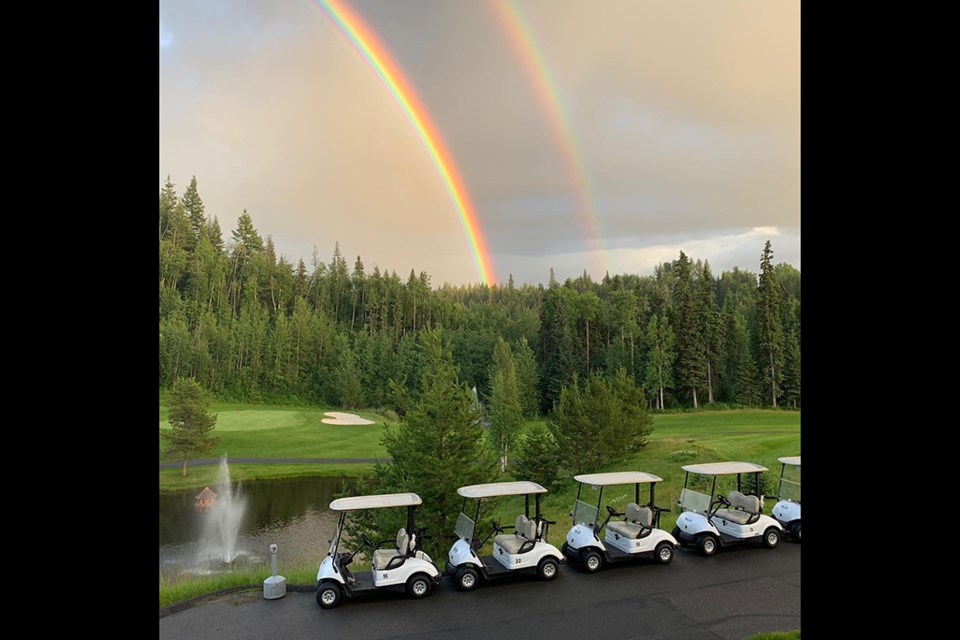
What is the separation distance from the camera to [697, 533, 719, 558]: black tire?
1252 centimetres

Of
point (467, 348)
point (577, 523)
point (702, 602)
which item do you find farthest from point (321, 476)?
point (702, 602)

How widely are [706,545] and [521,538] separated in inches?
155

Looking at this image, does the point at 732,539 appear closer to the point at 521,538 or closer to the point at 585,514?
the point at 585,514

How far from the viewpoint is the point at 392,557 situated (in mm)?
10523

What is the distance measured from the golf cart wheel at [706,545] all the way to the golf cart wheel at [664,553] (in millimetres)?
790

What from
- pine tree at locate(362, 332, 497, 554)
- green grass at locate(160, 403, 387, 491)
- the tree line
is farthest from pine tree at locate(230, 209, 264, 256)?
pine tree at locate(362, 332, 497, 554)

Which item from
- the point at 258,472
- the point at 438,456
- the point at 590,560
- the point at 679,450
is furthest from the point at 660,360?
the point at 590,560

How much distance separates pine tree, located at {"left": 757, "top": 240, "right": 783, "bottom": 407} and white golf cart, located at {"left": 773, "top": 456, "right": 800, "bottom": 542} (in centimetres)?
2667

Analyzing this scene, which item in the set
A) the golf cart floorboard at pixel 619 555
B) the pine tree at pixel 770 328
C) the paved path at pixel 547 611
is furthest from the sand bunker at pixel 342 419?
the paved path at pixel 547 611

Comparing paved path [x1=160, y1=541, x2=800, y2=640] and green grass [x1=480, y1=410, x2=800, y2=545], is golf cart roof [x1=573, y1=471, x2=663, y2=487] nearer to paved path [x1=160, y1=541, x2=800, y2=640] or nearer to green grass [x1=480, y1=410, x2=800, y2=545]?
paved path [x1=160, y1=541, x2=800, y2=640]

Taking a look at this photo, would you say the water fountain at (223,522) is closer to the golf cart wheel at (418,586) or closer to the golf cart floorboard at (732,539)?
the golf cart wheel at (418,586)

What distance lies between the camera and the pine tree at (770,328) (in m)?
40.1

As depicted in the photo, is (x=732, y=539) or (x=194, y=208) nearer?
(x=732, y=539)
